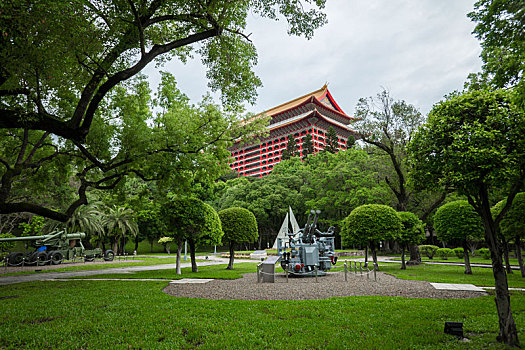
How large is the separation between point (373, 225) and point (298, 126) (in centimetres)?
6734

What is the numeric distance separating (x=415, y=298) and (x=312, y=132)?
7399 centimetres

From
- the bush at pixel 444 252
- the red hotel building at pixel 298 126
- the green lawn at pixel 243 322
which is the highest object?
the red hotel building at pixel 298 126

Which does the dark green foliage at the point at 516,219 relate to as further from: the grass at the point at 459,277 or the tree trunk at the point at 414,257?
the tree trunk at the point at 414,257

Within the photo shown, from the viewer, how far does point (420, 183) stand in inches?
253

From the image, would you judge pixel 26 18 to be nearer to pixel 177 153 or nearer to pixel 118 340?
pixel 118 340

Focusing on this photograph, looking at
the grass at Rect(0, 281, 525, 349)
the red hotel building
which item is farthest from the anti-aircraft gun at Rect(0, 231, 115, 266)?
the red hotel building

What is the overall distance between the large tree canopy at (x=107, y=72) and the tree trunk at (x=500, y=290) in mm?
6705

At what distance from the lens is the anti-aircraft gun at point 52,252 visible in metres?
23.6

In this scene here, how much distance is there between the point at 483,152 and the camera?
513 cm

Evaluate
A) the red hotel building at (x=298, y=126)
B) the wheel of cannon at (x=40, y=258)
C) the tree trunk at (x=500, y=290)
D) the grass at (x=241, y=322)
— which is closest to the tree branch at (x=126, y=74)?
the grass at (x=241, y=322)

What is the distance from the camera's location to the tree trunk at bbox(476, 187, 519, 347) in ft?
15.5

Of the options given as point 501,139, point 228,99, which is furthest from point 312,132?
point 501,139

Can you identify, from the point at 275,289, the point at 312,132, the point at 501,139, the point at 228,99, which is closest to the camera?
the point at 501,139

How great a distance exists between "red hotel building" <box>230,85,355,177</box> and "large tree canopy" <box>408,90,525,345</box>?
69048 mm
